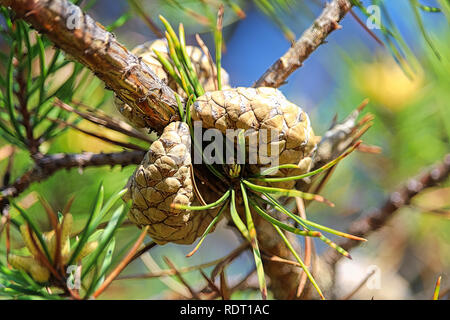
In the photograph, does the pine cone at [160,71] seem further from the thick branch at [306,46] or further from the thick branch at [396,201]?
the thick branch at [396,201]

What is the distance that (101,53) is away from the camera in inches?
11.6

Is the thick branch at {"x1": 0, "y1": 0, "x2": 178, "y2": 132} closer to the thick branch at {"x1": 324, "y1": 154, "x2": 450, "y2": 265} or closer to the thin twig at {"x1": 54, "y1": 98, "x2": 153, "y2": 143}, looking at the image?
the thin twig at {"x1": 54, "y1": 98, "x2": 153, "y2": 143}

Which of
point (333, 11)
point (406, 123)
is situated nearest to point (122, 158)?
point (333, 11)

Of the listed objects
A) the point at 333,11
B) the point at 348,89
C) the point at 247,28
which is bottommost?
the point at 333,11

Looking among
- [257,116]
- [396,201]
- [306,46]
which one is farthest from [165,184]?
[396,201]

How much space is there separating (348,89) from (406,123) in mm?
147

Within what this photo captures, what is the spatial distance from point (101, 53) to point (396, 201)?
0.41m

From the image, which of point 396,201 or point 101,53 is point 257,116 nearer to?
point 101,53

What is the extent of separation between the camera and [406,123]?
2.79ft

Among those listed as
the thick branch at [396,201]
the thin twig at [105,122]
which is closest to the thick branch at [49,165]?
the thin twig at [105,122]

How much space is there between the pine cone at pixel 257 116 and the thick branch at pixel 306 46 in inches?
2.6

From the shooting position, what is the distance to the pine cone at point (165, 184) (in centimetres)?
32

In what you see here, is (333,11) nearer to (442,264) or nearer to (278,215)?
(278,215)
